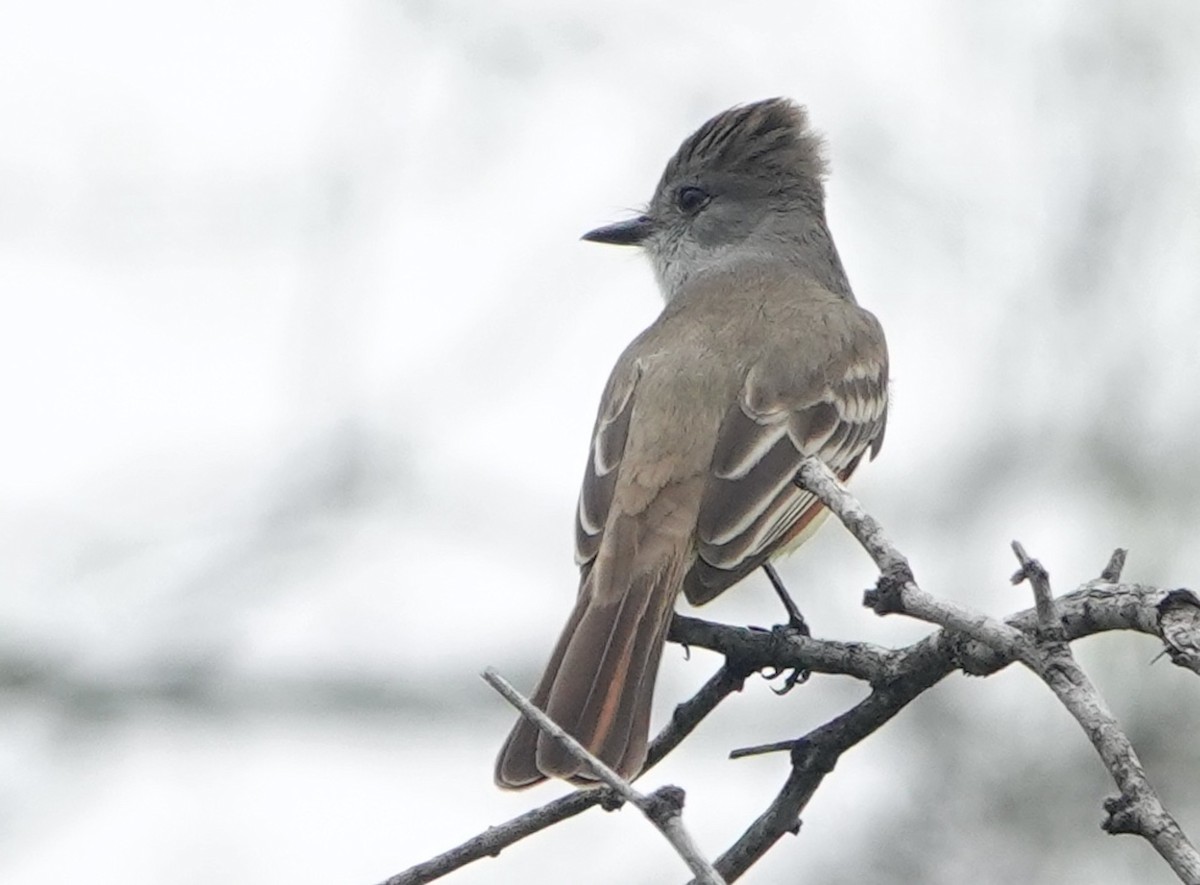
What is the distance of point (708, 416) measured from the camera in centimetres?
566

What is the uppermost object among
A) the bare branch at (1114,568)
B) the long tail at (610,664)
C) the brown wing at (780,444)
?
the brown wing at (780,444)

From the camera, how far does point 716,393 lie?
5773mm

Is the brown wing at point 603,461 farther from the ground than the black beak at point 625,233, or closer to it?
closer to it

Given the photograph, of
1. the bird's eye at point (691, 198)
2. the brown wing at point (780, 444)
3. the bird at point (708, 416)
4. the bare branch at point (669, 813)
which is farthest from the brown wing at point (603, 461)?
the bare branch at point (669, 813)

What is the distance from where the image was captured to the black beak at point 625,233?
25.4 ft

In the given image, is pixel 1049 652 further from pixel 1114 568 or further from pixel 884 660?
pixel 884 660

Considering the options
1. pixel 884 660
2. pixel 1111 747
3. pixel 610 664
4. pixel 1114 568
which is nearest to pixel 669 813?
pixel 1111 747

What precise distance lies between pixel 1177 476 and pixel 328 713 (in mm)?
3881

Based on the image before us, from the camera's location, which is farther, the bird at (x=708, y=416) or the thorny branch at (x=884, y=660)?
the bird at (x=708, y=416)

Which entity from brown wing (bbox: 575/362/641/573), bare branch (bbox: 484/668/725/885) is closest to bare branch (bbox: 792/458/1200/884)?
bare branch (bbox: 484/668/725/885)

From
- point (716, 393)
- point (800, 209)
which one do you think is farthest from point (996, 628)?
point (800, 209)

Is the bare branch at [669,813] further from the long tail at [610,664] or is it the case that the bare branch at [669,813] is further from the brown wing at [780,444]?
the brown wing at [780,444]

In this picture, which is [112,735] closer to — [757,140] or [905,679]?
[905,679]

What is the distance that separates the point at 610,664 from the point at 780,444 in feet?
3.88
